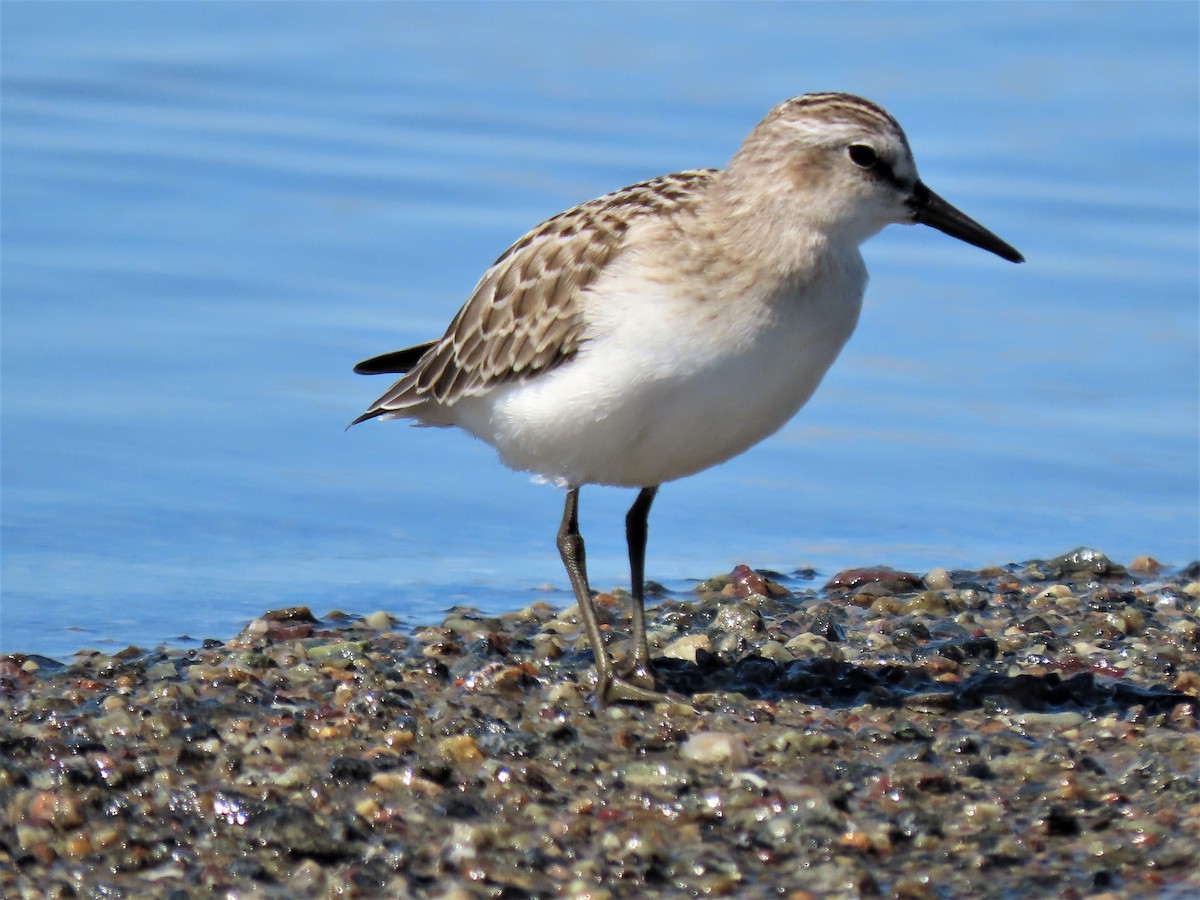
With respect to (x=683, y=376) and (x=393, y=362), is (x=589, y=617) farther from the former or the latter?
(x=393, y=362)

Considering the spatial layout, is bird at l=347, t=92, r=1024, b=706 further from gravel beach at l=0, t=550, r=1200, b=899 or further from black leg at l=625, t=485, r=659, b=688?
gravel beach at l=0, t=550, r=1200, b=899

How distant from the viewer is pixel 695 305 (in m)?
6.65

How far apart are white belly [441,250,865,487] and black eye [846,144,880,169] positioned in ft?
1.23

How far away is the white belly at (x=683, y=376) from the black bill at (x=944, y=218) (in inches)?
14.9

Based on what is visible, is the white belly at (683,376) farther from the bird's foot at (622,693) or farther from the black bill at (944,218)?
the bird's foot at (622,693)

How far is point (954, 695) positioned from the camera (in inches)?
283

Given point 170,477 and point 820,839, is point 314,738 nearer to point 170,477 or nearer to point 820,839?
point 820,839

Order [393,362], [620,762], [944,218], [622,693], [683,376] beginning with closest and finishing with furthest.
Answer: [620,762]
[683,376]
[622,693]
[944,218]
[393,362]

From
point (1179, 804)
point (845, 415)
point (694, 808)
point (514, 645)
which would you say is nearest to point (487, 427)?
point (514, 645)

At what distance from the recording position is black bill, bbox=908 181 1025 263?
7.13 m

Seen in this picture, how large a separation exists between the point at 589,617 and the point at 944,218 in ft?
6.39

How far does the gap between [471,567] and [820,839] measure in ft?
13.1

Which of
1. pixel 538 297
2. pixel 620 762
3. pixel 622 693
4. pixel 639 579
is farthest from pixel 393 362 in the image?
pixel 620 762

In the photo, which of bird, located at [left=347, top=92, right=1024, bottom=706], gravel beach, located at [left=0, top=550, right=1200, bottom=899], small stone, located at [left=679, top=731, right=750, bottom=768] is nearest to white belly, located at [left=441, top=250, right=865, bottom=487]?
bird, located at [left=347, top=92, right=1024, bottom=706]
